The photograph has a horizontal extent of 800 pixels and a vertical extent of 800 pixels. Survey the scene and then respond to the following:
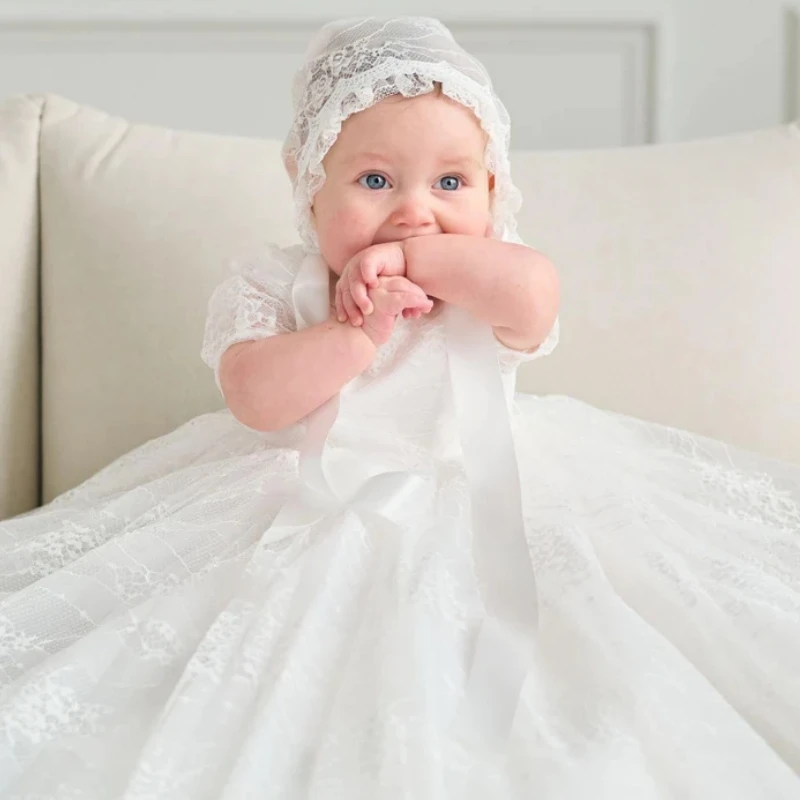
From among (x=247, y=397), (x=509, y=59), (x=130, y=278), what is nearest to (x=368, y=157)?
(x=247, y=397)

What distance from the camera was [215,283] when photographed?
139 centimetres

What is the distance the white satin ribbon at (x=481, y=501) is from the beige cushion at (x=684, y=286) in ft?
1.19

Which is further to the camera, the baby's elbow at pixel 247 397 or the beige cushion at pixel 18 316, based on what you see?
the beige cushion at pixel 18 316

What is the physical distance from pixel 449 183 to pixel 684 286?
436 mm

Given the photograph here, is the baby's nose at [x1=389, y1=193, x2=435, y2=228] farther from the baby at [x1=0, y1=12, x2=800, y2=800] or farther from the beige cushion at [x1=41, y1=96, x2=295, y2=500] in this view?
the beige cushion at [x1=41, y1=96, x2=295, y2=500]

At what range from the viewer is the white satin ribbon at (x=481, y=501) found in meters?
0.72

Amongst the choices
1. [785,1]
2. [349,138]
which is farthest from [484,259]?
[785,1]

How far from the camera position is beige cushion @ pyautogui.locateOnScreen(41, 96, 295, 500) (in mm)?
1387

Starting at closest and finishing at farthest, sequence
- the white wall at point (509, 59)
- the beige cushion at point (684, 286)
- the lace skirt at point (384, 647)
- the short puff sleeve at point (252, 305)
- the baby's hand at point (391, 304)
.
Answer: the lace skirt at point (384, 647)
the baby's hand at point (391, 304)
the short puff sleeve at point (252, 305)
the beige cushion at point (684, 286)
the white wall at point (509, 59)

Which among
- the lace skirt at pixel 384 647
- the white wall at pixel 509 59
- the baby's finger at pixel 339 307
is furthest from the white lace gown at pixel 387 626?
→ the white wall at pixel 509 59

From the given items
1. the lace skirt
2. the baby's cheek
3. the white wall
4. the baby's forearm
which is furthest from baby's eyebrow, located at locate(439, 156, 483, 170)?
the white wall

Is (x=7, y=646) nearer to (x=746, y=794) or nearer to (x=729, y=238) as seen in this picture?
(x=746, y=794)

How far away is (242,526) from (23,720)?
0.99 feet

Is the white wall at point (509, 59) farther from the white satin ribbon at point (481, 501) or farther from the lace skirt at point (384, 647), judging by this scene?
the lace skirt at point (384, 647)
